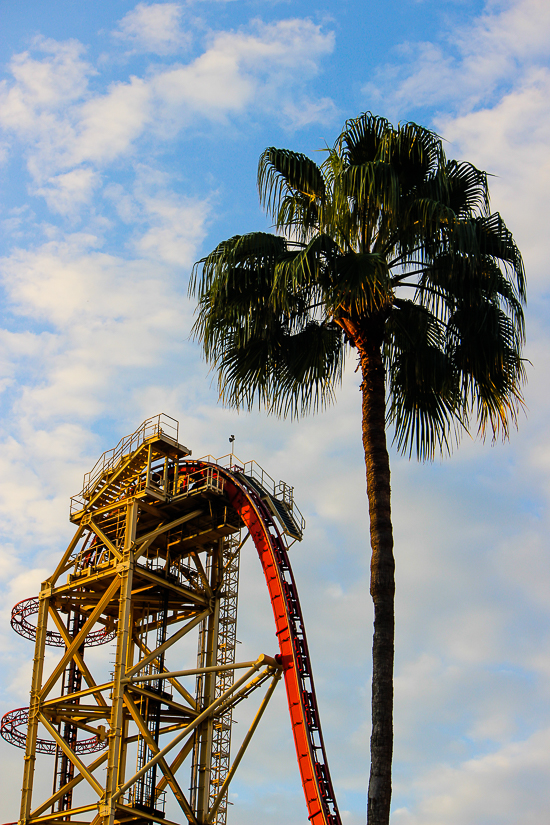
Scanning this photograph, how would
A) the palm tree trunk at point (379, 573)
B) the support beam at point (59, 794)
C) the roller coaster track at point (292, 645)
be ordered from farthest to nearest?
the support beam at point (59, 794) → the roller coaster track at point (292, 645) → the palm tree trunk at point (379, 573)

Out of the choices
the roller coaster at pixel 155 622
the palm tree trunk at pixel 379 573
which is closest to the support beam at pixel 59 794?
the roller coaster at pixel 155 622

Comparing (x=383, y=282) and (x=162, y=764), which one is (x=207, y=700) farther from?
(x=383, y=282)

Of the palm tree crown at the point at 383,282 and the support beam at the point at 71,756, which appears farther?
the support beam at the point at 71,756

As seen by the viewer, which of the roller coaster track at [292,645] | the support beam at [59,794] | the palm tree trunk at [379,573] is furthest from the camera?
the support beam at [59,794]

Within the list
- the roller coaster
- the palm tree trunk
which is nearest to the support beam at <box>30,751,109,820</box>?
the roller coaster

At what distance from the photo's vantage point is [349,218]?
1819 cm

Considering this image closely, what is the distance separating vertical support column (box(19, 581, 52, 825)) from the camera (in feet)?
105

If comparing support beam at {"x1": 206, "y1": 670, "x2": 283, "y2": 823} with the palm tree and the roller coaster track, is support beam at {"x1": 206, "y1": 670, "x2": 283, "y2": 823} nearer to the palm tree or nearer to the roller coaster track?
the roller coaster track

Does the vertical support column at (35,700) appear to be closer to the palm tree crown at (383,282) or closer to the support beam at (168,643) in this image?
the support beam at (168,643)

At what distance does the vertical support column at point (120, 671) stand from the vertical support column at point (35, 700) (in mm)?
3142

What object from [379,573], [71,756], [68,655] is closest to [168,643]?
[68,655]

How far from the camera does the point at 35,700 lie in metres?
33.2

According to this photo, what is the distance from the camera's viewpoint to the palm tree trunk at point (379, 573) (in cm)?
1480

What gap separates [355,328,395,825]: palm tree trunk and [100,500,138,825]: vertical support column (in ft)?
50.9
